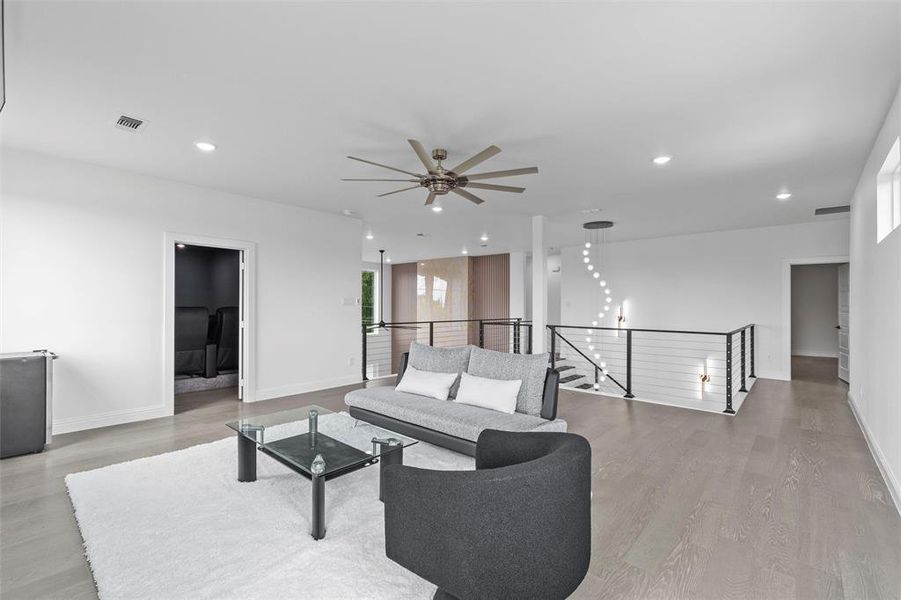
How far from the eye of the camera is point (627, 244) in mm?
8719

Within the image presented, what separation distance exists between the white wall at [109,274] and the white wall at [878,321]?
5815 millimetres

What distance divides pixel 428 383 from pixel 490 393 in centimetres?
68

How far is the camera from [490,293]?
36.5 feet

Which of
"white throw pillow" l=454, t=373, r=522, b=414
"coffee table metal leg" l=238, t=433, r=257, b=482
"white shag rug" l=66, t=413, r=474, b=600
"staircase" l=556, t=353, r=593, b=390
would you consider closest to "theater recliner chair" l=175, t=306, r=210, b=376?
"white shag rug" l=66, t=413, r=474, b=600

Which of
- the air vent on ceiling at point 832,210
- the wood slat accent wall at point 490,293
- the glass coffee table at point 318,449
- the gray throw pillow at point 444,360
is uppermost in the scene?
the air vent on ceiling at point 832,210

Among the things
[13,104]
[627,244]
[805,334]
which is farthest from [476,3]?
[805,334]

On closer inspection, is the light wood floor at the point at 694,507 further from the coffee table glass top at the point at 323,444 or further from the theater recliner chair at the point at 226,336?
the theater recliner chair at the point at 226,336

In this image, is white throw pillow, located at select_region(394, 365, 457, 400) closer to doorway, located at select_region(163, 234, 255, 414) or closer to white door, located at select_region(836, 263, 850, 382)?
doorway, located at select_region(163, 234, 255, 414)

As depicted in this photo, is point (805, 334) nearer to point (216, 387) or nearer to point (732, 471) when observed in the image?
point (732, 471)

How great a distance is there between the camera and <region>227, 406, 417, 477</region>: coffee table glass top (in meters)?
2.47

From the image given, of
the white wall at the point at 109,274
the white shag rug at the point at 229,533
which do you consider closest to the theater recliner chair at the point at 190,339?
the white wall at the point at 109,274

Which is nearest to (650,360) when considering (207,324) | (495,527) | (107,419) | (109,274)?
(207,324)

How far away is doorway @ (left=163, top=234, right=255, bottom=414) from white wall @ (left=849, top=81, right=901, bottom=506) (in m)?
5.92

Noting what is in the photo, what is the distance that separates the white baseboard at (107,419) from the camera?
4098 millimetres
